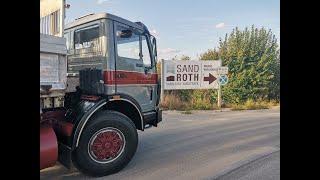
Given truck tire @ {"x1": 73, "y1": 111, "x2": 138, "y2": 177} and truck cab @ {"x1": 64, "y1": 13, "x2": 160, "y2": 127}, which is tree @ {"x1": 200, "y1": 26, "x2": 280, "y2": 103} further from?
truck tire @ {"x1": 73, "y1": 111, "x2": 138, "y2": 177}

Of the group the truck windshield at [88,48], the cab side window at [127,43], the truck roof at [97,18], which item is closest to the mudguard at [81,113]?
the truck windshield at [88,48]

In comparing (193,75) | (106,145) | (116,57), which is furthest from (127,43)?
(193,75)

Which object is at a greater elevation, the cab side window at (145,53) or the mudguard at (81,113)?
the cab side window at (145,53)

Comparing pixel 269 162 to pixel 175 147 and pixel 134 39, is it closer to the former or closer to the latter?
Answer: pixel 175 147

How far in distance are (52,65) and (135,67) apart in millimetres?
1194

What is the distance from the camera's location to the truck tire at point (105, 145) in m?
3.64

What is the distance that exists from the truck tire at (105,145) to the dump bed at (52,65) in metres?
0.61

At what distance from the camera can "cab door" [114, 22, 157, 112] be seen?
3.94m

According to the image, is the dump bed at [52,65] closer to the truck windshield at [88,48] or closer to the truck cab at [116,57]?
the truck cab at [116,57]

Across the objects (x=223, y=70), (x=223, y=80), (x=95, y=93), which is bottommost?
(x=95, y=93)

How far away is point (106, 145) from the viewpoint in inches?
149

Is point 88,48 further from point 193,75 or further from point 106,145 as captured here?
point 193,75
